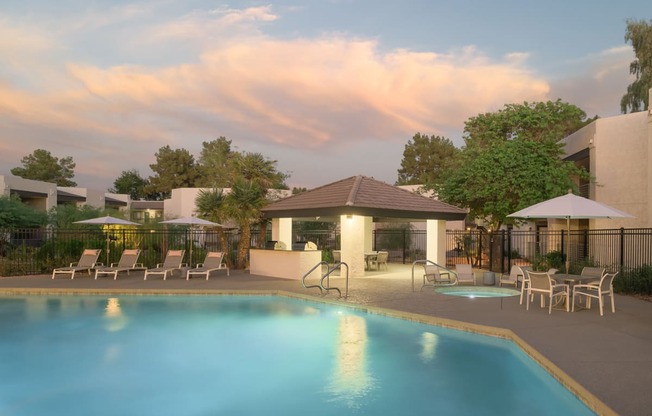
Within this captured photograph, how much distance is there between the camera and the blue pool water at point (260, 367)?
6438 millimetres

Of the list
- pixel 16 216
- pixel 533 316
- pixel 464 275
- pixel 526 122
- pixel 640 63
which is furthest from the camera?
pixel 640 63

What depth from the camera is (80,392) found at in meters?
7.03

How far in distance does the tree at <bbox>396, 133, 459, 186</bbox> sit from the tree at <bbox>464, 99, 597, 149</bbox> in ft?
115

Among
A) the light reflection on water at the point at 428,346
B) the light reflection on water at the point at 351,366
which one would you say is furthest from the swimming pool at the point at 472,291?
the light reflection on water at the point at 428,346

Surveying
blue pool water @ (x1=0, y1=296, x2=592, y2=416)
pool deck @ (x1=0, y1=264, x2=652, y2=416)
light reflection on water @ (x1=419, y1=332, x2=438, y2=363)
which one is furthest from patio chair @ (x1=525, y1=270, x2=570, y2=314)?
light reflection on water @ (x1=419, y1=332, x2=438, y2=363)

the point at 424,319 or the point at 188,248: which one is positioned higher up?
the point at 188,248

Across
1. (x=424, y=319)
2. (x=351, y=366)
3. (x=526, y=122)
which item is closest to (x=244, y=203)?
(x=424, y=319)

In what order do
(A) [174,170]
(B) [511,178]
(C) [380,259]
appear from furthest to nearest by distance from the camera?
(A) [174,170]
(B) [511,178]
(C) [380,259]

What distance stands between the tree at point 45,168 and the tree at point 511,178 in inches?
2664

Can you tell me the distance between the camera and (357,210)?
17.3 meters

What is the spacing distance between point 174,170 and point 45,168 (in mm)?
18878

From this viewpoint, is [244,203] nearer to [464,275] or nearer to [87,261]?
[87,261]

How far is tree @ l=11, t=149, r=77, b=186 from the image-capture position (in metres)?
71.6

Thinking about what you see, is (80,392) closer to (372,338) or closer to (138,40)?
(372,338)
